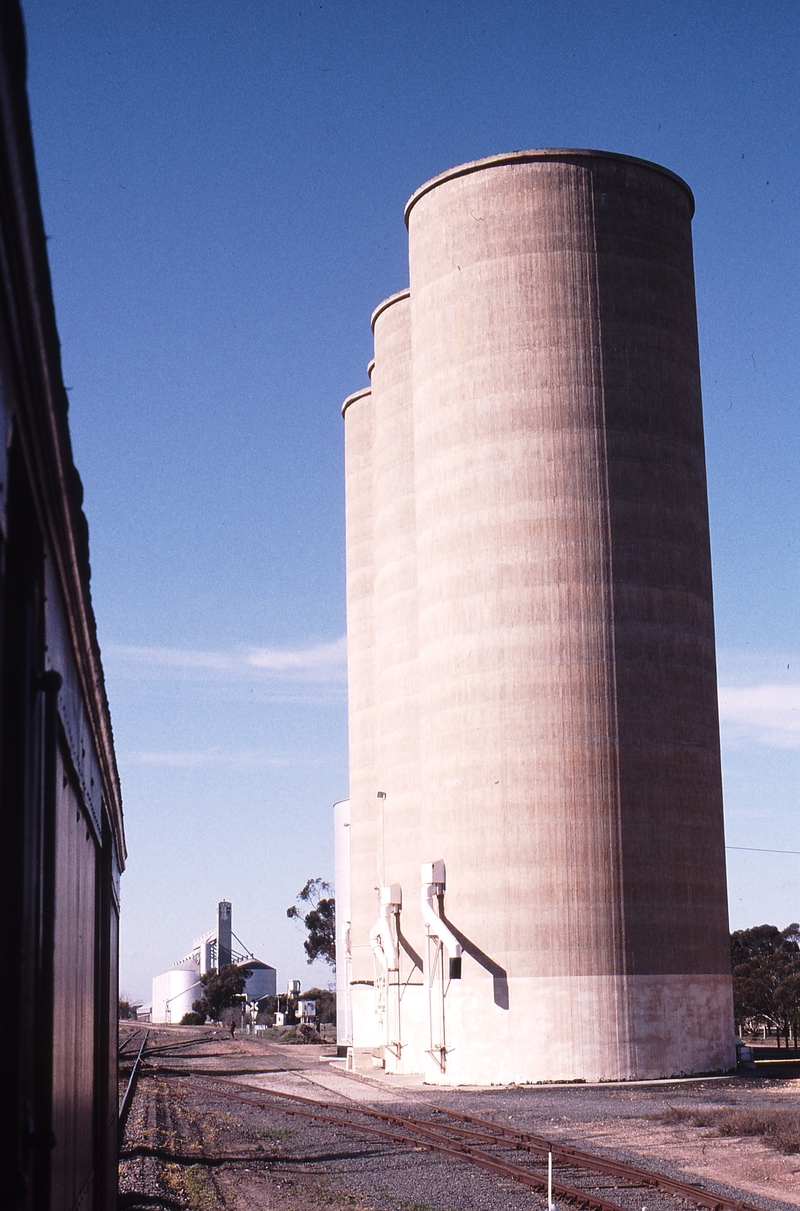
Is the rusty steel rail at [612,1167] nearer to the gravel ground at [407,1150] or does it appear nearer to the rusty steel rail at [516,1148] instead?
the rusty steel rail at [516,1148]

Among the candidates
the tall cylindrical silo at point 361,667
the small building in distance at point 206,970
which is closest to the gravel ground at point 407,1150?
the tall cylindrical silo at point 361,667

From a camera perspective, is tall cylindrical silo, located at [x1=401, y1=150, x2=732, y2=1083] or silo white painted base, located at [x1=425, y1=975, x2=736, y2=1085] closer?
silo white painted base, located at [x1=425, y1=975, x2=736, y2=1085]

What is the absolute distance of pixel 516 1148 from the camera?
63.3ft

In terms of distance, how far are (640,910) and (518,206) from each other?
64.0 feet

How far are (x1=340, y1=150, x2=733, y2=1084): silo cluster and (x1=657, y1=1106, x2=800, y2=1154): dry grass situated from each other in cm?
1020

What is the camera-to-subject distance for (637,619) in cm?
3612

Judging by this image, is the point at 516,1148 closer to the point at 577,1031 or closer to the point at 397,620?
the point at 577,1031

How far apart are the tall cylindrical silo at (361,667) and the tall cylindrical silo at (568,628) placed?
15.4m

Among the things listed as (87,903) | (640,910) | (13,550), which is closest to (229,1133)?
(640,910)

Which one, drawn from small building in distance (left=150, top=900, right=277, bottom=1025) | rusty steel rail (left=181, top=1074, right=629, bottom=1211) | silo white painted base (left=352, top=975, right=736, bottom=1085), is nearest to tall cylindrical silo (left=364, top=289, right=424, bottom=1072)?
silo white painted base (left=352, top=975, right=736, bottom=1085)

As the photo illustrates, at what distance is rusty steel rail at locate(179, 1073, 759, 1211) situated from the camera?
14.2 m

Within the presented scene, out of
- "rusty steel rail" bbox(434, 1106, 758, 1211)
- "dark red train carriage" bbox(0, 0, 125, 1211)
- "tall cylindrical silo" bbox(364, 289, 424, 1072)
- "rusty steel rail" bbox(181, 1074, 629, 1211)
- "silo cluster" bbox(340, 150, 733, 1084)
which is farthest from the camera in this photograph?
"tall cylindrical silo" bbox(364, 289, 424, 1072)

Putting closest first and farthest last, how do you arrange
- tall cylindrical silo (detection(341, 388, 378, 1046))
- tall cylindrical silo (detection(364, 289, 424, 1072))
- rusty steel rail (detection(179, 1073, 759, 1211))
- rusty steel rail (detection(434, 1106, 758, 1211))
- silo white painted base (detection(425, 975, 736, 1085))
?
rusty steel rail (detection(434, 1106, 758, 1211)) < rusty steel rail (detection(179, 1073, 759, 1211)) < silo white painted base (detection(425, 975, 736, 1085)) < tall cylindrical silo (detection(364, 289, 424, 1072)) < tall cylindrical silo (detection(341, 388, 378, 1046))

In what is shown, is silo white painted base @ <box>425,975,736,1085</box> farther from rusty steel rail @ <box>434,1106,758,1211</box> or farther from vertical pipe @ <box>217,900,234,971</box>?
vertical pipe @ <box>217,900,234,971</box>
